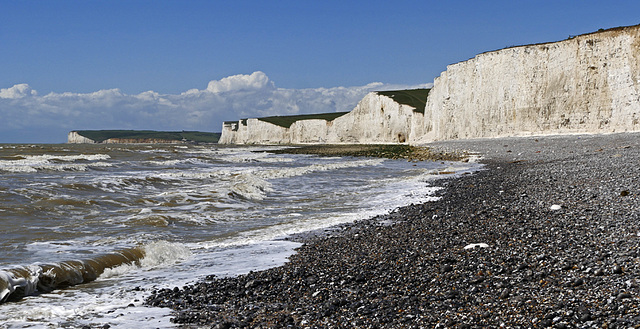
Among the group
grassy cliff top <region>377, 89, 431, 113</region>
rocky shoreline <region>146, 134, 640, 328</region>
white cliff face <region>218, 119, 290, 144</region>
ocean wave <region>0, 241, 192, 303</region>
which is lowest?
ocean wave <region>0, 241, 192, 303</region>

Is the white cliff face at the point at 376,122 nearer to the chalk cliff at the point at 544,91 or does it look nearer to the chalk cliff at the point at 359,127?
the chalk cliff at the point at 359,127

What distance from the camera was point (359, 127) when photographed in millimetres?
92688

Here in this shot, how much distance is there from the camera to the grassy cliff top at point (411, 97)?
8194 cm

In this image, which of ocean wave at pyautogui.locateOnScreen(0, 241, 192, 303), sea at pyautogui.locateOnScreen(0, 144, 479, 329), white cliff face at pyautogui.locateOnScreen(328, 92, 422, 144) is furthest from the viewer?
white cliff face at pyautogui.locateOnScreen(328, 92, 422, 144)

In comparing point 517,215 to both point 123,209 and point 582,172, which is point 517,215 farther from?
point 123,209

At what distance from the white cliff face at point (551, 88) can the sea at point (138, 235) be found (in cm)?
2833

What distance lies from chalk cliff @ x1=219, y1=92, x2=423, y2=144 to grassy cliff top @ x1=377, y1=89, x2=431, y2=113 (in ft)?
4.41

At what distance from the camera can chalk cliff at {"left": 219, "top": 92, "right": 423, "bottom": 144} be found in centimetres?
8231

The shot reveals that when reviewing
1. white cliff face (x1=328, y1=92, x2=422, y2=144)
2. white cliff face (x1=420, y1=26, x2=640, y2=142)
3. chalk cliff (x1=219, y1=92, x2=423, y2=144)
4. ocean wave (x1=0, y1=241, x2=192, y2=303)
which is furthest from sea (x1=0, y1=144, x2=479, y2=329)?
white cliff face (x1=328, y1=92, x2=422, y2=144)

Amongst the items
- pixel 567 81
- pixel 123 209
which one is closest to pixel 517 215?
pixel 123 209

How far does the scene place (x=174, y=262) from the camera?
283 inches

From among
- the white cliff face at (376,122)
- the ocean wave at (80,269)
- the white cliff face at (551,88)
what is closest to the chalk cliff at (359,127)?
the white cliff face at (376,122)

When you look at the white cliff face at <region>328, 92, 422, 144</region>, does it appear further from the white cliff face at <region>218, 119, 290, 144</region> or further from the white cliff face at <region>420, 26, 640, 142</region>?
the white cliff face at <region>218, 119, 290, 144</region>

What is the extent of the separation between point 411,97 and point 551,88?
46306 millimetres
